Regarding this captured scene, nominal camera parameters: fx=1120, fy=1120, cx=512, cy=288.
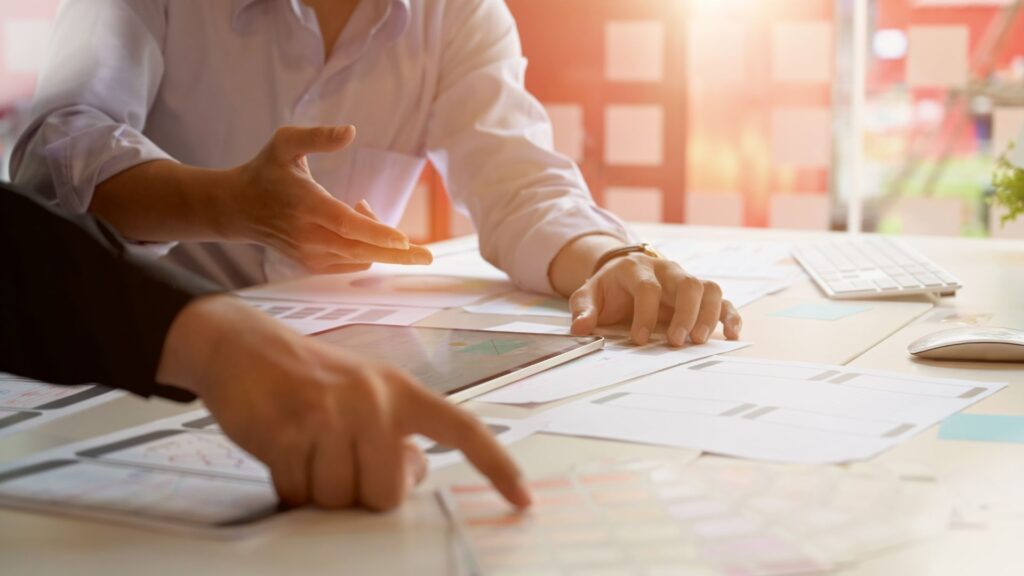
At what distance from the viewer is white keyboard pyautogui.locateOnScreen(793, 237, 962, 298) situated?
Result: 149 centimetres

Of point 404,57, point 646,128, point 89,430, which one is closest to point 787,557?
point 89,430

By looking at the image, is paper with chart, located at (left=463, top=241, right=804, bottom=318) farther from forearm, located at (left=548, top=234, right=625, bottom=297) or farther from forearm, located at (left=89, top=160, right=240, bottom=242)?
forearm, located at (left=89, top=160, right=240, bottom=242)

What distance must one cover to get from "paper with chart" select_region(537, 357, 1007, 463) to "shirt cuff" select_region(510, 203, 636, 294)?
46 centimetres

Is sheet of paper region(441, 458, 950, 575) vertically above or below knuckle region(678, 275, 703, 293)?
below

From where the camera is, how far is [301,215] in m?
1.29

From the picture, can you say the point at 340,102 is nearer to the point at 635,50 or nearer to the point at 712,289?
the point at 712,289

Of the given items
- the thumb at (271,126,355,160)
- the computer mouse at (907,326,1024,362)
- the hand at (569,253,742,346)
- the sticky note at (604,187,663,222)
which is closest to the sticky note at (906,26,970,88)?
the sticky note at (604,187,663,222)

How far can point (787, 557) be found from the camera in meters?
0.60

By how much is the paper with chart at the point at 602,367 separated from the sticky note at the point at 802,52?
3262 millimetres

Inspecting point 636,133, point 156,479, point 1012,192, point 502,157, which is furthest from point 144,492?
point 636,133

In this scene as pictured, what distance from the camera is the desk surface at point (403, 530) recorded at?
1.96 ft

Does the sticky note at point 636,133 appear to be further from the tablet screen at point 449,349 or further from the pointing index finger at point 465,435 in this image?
the pointing index finger at point 465,435

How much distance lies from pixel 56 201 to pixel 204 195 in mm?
258

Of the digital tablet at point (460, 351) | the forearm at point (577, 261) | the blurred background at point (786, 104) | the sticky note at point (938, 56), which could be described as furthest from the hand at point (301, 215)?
the sticky note at point (938, 56)
